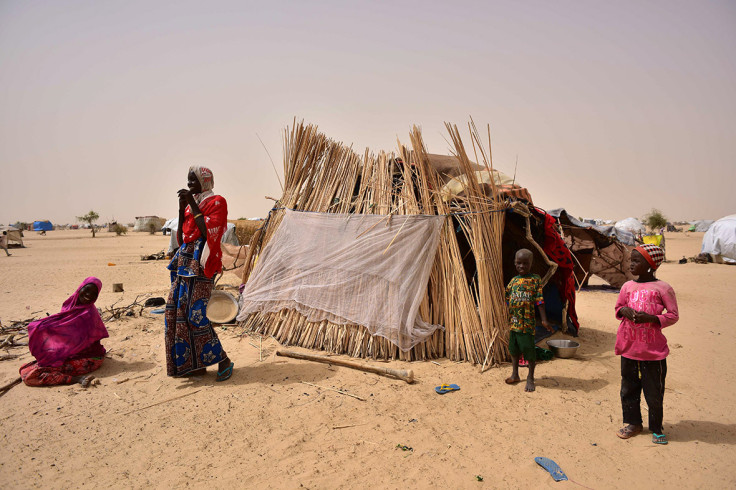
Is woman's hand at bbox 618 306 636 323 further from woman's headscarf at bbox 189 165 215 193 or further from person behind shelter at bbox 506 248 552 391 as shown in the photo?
woman's headscarf at bbox 189 165 215 193

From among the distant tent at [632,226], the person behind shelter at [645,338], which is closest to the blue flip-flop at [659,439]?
the person behind shelter at [645,338]

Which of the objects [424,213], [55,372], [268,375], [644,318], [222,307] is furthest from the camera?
[222,307]

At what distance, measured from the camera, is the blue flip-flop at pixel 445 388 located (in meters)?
3.34

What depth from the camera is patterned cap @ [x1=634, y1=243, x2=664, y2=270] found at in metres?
2.54

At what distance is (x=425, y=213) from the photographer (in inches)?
171

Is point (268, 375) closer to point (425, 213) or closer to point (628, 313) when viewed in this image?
point (425, 213)

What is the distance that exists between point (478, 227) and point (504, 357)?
1377mm

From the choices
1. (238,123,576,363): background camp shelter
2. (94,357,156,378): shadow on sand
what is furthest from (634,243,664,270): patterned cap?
(94,357,156,378): shadow on sand

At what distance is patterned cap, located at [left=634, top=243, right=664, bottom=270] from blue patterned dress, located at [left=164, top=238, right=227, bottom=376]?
3354 mm

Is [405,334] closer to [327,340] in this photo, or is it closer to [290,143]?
[327,340]

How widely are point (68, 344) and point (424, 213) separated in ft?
12.0

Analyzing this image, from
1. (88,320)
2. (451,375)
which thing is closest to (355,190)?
(451,375)

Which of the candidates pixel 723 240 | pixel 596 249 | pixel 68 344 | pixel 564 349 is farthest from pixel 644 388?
pixel 723 240

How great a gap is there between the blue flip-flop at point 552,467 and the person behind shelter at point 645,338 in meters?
0.66
